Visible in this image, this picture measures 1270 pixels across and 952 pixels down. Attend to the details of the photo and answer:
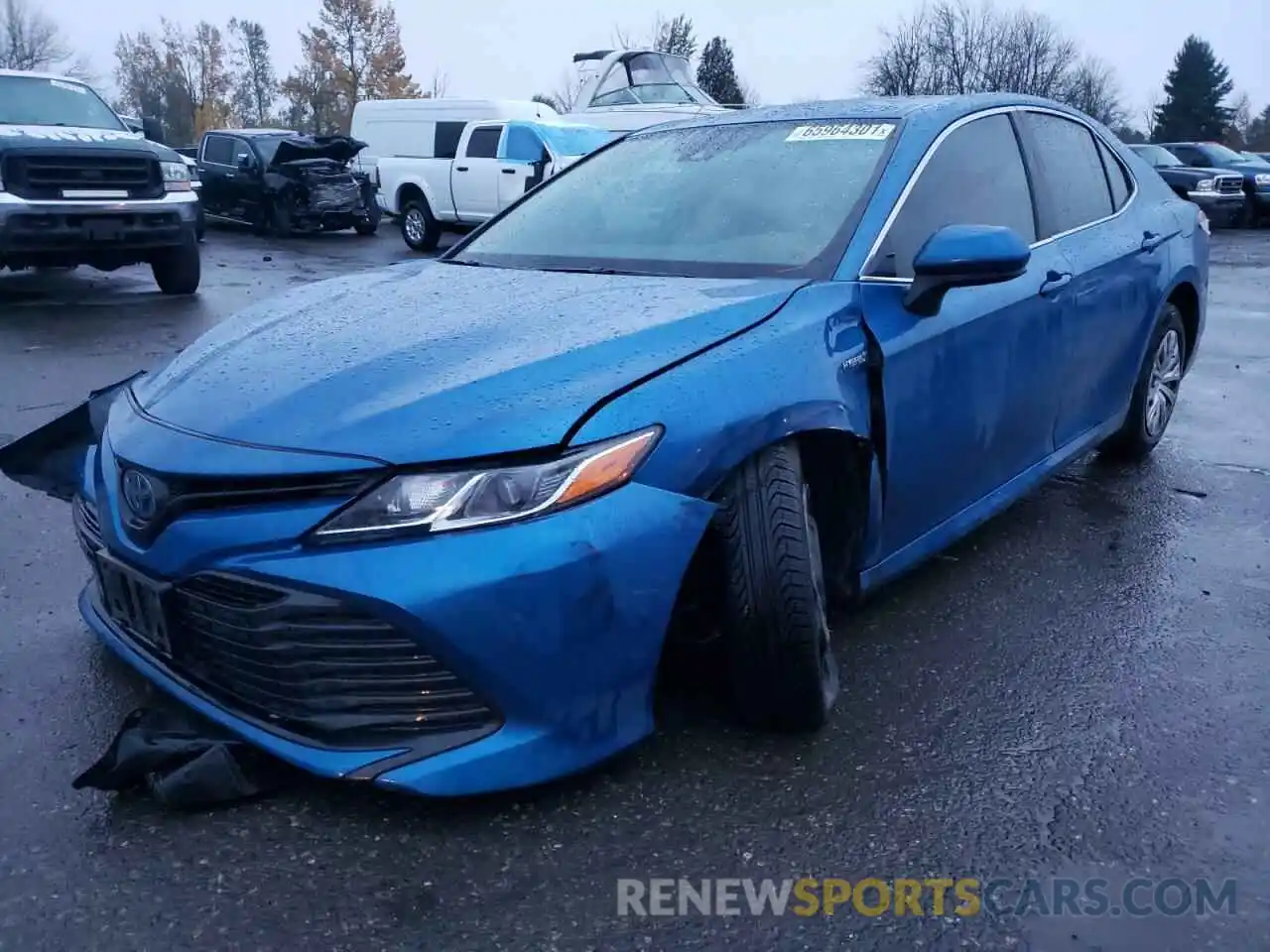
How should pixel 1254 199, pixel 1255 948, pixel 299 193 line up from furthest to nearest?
pixel 1254 199 < pixel 299 193 < pixel 1255 948

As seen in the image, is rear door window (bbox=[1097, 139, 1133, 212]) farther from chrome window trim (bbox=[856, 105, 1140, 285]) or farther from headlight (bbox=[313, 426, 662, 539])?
headlight (bbox=[313, 426, 662, 539])

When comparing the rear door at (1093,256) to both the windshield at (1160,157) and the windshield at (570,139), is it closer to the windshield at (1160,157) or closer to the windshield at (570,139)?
the windshield at (570,139)

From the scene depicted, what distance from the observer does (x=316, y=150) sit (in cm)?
1723

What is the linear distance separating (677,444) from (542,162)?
14.3 meters

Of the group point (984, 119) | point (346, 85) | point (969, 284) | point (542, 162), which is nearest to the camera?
point (969, 284)

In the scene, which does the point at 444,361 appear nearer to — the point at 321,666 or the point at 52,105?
the point at 321,666

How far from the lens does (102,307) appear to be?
988 cm

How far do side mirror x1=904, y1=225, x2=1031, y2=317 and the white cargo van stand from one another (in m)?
16.5

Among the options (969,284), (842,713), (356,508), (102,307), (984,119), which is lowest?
(102,307)

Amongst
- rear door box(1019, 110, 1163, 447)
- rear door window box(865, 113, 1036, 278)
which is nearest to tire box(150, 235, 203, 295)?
rear door box(1019, 110, 1163, 447)

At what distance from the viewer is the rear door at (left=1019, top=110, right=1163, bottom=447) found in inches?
157

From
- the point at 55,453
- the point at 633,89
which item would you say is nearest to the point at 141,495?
the point at 55,453

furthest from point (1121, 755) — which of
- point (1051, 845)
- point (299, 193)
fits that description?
point (299, 193)

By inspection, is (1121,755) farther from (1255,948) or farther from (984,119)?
(984,119)
